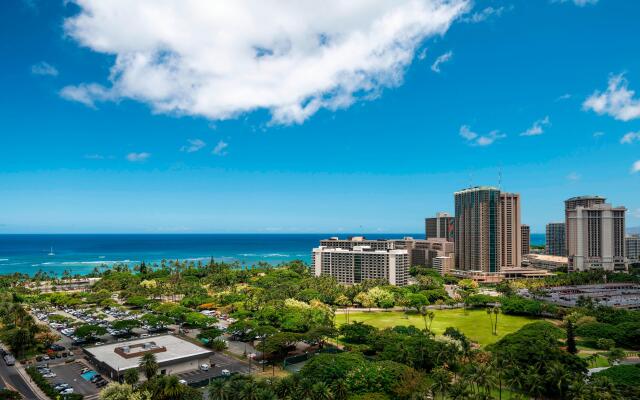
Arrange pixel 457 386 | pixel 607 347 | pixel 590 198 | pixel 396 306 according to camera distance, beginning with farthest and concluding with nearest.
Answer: pixel 590 198 < pixel 396 306 < pixel 607 347 < pixel 457 386

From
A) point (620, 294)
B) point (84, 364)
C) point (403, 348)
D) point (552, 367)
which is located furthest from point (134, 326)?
point (620, 294)

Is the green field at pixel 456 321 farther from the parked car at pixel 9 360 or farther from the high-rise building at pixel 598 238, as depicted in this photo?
the high-rise building at pixel 598 238

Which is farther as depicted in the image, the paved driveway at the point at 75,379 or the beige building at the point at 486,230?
the beige building at the point at 486,230

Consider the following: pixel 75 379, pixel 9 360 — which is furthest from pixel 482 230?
pixel 9 360

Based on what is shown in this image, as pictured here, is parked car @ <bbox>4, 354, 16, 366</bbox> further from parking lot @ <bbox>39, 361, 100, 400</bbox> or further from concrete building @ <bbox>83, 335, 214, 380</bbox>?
concrete building @ <bbox>83, 335, 214, 380</bbox>

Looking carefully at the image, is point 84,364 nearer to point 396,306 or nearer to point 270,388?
point 270,388

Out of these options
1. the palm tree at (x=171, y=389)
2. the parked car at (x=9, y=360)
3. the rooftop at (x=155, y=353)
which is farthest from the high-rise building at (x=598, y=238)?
the parked car at (x=9, y=360)

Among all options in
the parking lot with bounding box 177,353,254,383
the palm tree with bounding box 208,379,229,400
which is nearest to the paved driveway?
the parking lot with bounding box 177,353,254,383
